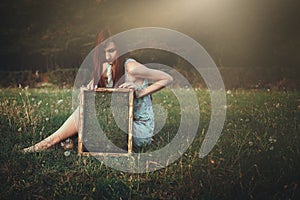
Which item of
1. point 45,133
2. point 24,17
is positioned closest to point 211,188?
point 45,133

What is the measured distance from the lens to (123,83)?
3.70m

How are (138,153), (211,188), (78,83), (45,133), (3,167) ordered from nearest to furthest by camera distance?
1. (211,188)
2. (3,167)
3. (138,153)
4. (45,133)
5. (78,83)

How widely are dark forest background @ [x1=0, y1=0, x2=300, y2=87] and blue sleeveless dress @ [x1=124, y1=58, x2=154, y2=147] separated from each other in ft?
27.0

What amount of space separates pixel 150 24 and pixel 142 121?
9.68 m

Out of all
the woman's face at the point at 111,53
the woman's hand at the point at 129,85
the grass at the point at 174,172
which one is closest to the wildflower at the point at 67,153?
the grass at the point at 174,172

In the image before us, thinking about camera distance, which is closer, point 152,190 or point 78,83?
point 152,190

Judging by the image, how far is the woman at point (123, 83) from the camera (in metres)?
3.54

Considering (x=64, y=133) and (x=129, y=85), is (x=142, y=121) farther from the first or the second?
(x=64, y=133)

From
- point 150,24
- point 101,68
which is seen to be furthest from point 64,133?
point 150,24

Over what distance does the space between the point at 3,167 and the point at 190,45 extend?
9627 mm

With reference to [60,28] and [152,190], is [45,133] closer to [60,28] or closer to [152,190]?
[152,190]

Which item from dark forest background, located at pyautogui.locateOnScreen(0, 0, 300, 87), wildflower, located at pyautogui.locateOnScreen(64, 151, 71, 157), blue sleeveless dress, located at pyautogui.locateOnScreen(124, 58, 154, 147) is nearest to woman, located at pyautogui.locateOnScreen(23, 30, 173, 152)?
blue sleeveless dress, located at pyautogui.locateOnScreen(124, 58, 154, 147)

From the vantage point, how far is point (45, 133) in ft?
13.4

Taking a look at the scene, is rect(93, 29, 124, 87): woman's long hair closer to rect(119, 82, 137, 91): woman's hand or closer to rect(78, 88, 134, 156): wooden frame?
rect(119, 82, 137, 91): woman's hand
